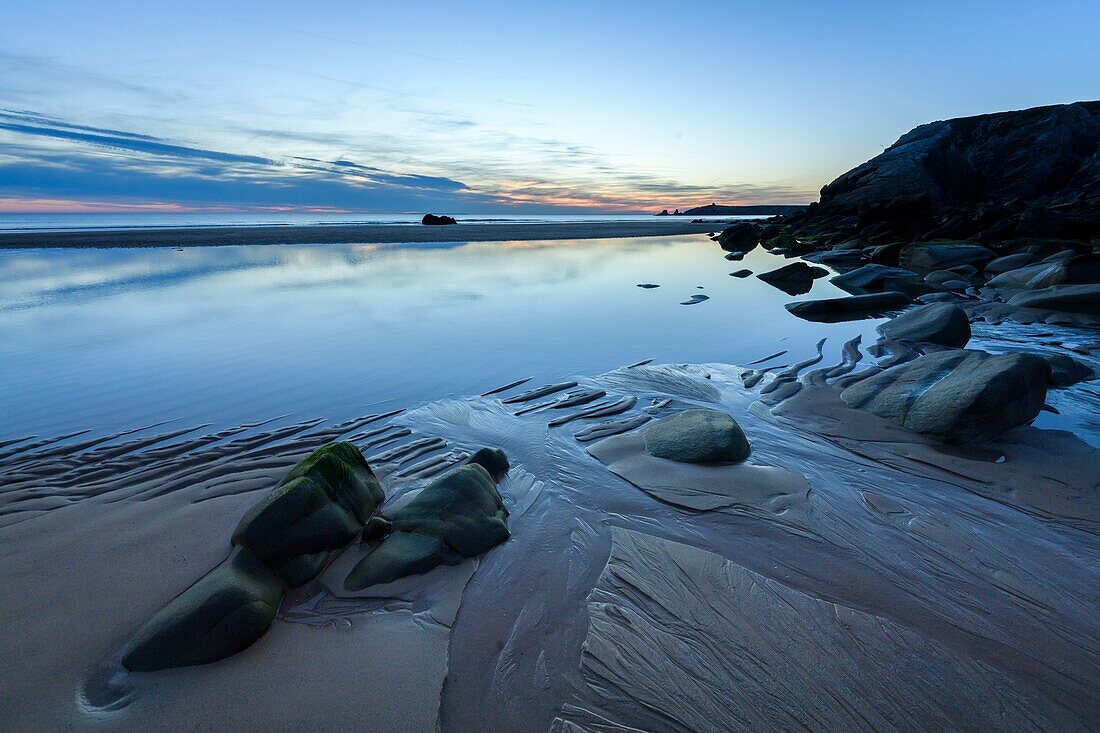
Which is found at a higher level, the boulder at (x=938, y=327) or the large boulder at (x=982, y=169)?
the large boulder at (x=982, y=169)

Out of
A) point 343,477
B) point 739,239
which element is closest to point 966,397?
point 343,477

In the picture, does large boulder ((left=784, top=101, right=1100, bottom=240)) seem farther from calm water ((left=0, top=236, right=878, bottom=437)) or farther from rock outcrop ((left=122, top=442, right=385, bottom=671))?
rock outcrop ((left=122, top=442, right=385, bottom=671))

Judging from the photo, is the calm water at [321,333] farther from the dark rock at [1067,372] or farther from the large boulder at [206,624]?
the large boulder at [206,624]

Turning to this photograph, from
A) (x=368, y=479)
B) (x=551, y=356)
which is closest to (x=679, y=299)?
(x=551, y=356)

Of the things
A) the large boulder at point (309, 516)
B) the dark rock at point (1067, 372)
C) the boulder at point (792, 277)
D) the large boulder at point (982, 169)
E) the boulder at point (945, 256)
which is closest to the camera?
the large boulder at point (309, 516)

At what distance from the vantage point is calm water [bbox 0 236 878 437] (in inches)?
233

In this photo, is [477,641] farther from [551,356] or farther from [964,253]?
[964,253]

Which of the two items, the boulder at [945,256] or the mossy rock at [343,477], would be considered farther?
the boulder at [945,256]

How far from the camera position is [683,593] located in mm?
2973

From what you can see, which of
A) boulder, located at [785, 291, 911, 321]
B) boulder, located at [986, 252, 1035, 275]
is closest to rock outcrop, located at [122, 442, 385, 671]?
boulder, located at [785, 291, 911, 321]

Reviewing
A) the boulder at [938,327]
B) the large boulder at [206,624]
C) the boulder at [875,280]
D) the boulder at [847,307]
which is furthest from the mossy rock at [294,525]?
the boulder at [875,280]

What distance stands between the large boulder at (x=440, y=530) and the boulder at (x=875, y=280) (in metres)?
14.0

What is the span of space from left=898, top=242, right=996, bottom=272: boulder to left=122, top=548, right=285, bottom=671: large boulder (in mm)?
20705

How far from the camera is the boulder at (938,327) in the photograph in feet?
26.6
